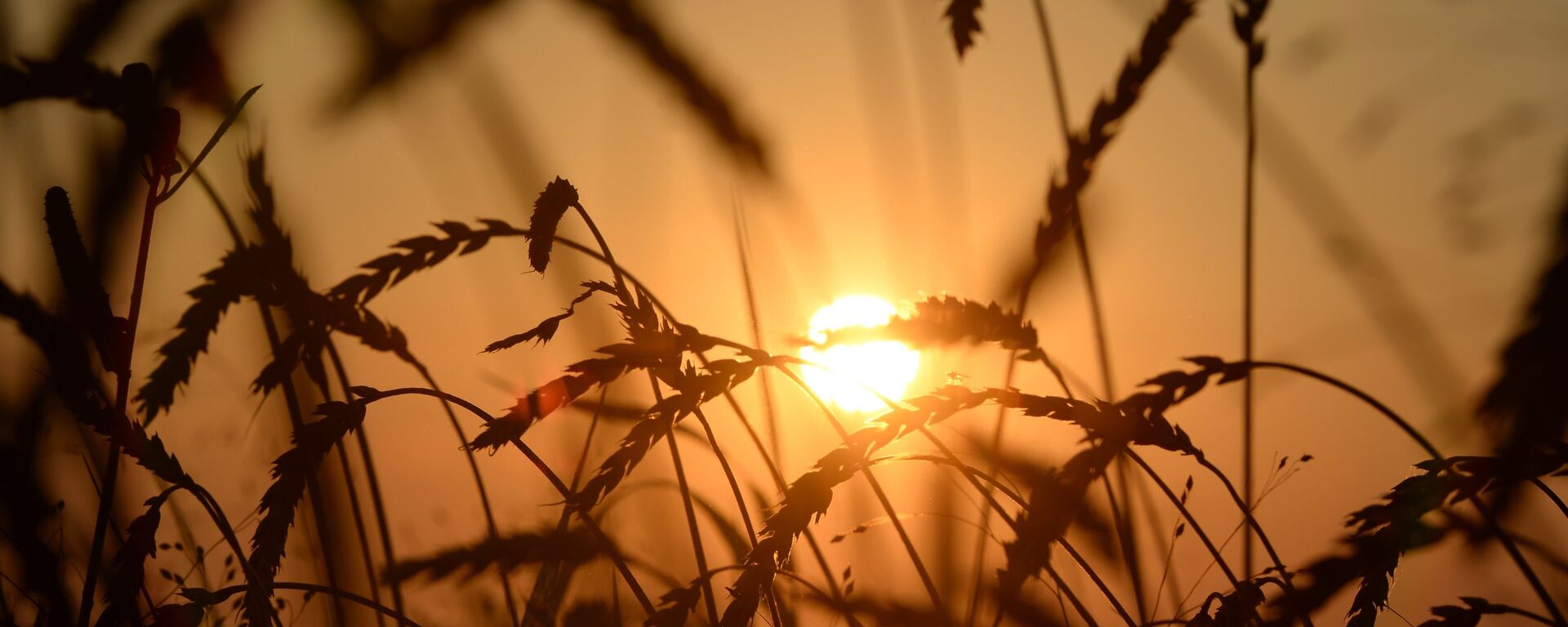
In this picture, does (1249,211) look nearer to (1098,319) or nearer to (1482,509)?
(1098,319)

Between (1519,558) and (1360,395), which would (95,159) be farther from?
(1519,558)

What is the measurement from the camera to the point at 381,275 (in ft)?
2.05

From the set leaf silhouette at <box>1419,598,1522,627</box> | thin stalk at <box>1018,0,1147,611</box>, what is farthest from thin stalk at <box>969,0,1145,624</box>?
leaf silhouette at <box>1419,598,1522,627</box>

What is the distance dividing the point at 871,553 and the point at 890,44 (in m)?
0.46

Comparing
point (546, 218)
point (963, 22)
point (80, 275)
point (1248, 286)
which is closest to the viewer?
point (80, 275)

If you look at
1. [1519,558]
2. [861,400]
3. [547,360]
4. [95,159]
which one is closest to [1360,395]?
[1519,558]

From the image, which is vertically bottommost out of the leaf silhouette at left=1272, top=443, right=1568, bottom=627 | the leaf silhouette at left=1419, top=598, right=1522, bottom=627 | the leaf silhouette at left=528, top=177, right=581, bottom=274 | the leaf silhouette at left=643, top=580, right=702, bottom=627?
the leaf silhouette at left=643, top=580, right=702, bottom=627

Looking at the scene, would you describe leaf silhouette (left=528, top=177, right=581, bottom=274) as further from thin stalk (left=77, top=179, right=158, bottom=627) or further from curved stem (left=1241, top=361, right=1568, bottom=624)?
curved stem (left=1241, top=361, right=1568, bottom=624)

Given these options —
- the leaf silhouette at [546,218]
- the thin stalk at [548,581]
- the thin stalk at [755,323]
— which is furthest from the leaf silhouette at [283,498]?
the thin stalk at [755,323]

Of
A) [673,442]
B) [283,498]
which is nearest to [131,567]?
[283,498]

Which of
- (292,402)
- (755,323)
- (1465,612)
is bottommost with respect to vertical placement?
(1465,612)

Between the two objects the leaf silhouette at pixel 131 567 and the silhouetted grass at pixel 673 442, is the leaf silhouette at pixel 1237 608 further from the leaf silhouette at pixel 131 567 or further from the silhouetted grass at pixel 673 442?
the leaf silhouette at pixel 131 567

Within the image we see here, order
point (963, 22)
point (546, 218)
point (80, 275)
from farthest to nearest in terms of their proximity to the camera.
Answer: point (963, 22) → point (546, 218) → point (80, 275)

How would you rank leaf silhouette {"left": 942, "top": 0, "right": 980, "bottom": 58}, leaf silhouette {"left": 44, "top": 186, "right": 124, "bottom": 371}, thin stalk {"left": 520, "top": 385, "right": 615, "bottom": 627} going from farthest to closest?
thin stalk {"left": 520, "top": 385, "right": 615, "bottom": 627}
leaf silhouette {"left": 942, "top": 0, "right": 980, "bottom": 58}
leaf silhouette {"left": 44, "top": 186, "right": 124, "bottom": 371}
